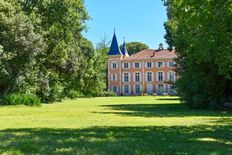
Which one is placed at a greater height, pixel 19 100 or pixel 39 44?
pixel 39 44

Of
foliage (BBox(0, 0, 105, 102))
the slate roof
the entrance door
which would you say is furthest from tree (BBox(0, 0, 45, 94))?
the entrance door

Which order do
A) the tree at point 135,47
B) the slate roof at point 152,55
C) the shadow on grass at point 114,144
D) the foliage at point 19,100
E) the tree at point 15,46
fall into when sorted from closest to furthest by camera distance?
the shadow on grass at point 114,144 → the foliage at point 19,100 → the tree at point 15,46 → the slate roof at point 152,55 → the tree at point 135,47

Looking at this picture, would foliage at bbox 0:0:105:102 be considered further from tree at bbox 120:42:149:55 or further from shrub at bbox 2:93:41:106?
tree at bbox 120:42:149:55

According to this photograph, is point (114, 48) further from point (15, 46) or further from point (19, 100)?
point (19, 100)

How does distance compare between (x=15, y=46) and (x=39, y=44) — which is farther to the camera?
(x=39, y=44)

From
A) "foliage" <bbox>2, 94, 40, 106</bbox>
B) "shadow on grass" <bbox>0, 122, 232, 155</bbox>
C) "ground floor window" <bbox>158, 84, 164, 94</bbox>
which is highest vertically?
"ground floor window" <bbox>158, 84, 164, 94</bbox>

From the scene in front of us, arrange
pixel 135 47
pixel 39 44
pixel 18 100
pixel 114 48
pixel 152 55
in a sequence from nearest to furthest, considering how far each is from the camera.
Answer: pixel 18 100, pixel 39 44, pixel 152 55, pixel 114 48, pixel 135 47

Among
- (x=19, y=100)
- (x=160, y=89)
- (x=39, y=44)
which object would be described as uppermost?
(x=39, y=44)

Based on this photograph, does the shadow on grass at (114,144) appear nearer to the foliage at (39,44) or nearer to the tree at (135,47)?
the foliage at (39,44)

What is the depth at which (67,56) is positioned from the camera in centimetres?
5544

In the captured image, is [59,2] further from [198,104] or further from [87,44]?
[87,44]

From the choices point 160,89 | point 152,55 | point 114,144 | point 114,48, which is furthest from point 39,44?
point 114,48

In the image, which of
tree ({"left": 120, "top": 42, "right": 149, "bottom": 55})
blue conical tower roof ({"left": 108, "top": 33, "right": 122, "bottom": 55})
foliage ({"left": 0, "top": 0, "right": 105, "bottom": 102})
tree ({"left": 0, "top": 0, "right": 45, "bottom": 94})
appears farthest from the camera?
tree ({"left": 120, "top": 42, "right": 149, "bottom": 55})

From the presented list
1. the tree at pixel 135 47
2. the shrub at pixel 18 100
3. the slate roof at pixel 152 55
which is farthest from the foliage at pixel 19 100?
the tree at pixel 135 47
